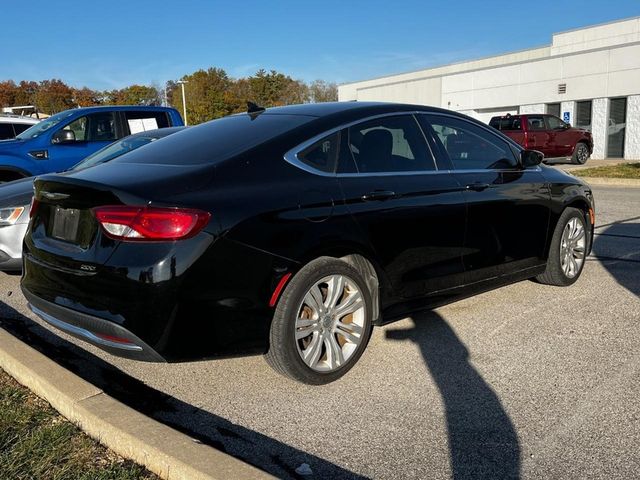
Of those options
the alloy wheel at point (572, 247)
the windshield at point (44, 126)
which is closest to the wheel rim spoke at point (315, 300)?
the alloy wheel at point (572, 247)

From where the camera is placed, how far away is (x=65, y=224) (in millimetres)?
3408

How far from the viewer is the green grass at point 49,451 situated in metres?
2.55

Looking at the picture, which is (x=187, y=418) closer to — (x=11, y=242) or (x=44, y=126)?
(x=11, y=242)

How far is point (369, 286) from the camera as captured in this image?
3.87m

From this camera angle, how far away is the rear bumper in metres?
3.07

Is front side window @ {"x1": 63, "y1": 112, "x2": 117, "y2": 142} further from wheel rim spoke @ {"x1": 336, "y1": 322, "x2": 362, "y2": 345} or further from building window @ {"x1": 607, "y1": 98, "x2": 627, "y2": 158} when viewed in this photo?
building window @ {"x1": 607, "y1": 98, "x2": 627, "y2": 158}

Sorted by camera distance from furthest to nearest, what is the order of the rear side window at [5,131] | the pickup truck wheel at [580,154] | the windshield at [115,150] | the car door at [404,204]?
the pickup truck wheel at [580,154] → the rear side window at [5,131] → the windshield at [115,150] → the car door at [404,204]

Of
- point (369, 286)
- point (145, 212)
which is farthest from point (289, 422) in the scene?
point (145, 212)

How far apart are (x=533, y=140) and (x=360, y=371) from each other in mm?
18719

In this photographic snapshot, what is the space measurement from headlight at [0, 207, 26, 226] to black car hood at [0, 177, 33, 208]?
47 mm

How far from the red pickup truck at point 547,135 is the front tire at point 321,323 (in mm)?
18366

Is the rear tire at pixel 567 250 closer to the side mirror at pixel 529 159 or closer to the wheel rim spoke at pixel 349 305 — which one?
the side mirror at pixel 529 159

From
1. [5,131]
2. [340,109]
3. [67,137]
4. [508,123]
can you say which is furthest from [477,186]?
[508,123]

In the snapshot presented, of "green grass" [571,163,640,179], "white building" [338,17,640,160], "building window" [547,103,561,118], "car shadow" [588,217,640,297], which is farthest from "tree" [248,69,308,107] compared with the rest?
"car shadow" [588,217,640,297]
